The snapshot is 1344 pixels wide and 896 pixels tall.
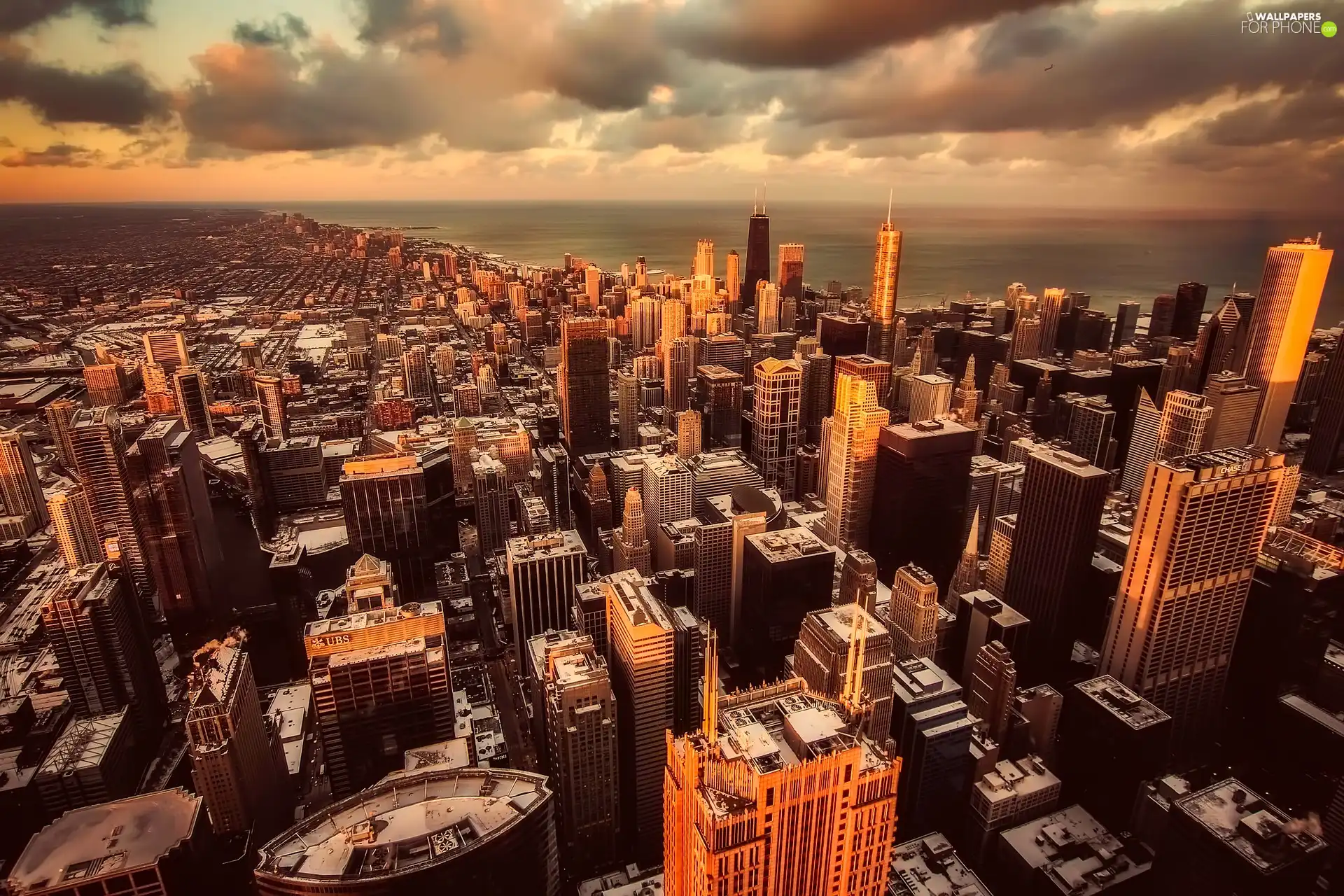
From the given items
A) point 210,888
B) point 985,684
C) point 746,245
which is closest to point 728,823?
point 210,888

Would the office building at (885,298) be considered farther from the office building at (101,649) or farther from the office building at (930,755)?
the office building at (101,649)

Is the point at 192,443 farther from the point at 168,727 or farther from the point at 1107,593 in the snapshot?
the point at 1107,593

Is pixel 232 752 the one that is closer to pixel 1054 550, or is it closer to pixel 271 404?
pixel 271 404

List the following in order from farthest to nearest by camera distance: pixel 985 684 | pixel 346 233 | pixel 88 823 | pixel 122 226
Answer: pixel 346 233, pixel 985 684, pixel 122 226, pixel 88 823

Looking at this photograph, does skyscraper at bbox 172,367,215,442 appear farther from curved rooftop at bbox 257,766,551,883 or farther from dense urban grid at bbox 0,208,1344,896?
curved rooftop at bbox 257,766,551,883

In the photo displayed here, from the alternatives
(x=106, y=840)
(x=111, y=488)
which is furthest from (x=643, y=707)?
(x=111, y=488)
